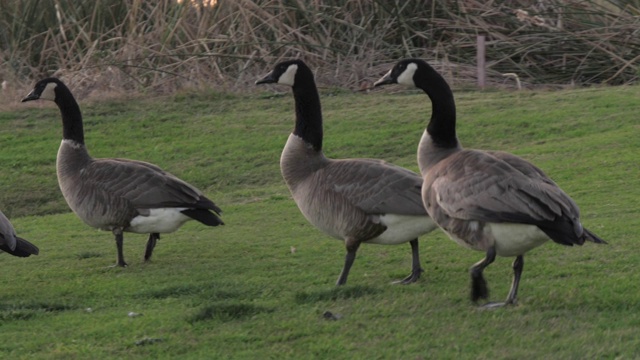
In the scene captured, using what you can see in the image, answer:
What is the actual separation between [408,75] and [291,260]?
6.32 ft

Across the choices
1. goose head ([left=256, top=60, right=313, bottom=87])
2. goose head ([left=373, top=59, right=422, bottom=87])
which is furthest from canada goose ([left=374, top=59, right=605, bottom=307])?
goose head ([left=256, top=60, right=313, bottom=87])

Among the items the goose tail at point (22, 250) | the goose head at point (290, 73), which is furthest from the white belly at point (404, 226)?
the goose tail at point (22, 250)

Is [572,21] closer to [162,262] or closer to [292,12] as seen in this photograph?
[292,12]

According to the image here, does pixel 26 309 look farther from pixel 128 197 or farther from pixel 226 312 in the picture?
pixel 128 197

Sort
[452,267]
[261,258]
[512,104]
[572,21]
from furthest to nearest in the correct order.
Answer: [572,21] → [512,104] → [261,258] → [452,267]

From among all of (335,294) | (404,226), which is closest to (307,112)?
(404,226)

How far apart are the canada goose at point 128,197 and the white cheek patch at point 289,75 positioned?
1.20 m

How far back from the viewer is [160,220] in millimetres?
9586

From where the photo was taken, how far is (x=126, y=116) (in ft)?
53.7

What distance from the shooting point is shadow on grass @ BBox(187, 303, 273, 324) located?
7.42 metres

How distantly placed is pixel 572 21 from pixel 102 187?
10.4 metres

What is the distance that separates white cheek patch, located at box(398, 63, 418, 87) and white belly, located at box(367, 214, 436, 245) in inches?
40.0

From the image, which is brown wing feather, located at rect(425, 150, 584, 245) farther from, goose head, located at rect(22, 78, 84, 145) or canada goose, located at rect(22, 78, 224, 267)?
goose head, located at rect(22, 78, 84, 145)

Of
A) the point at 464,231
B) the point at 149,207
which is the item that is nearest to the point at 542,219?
the point at 464,231
